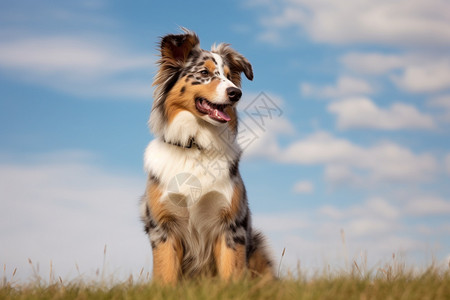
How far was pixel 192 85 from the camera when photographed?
21.9 ft

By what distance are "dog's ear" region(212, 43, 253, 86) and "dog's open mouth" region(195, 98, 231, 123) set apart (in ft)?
2.55

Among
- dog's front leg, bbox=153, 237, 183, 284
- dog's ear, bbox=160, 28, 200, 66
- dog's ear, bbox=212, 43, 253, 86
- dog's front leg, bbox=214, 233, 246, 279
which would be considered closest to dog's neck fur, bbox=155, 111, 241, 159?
dog's ear, bbox=160, 28, 200, 66

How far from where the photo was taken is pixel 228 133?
6.80m

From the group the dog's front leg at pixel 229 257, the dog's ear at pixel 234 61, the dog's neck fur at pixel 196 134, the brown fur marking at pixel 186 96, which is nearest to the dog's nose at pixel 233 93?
the brown fur marking at pixel 186 96

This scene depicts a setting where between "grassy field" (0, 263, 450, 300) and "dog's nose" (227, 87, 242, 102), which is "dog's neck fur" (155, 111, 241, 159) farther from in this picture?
"grassy field" (0, 263, 450, 300)

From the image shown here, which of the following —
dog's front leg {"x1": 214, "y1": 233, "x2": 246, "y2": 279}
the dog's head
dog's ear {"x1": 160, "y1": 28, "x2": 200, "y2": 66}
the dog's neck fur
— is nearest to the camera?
dog's front leg {"x1": 214, "y1": 233, "x2": 246, "y2": 279}

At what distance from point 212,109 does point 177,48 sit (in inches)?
38.6

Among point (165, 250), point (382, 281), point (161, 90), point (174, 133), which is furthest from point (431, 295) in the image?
point (161, 90)

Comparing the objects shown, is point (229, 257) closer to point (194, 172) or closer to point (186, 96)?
point (194, 172)

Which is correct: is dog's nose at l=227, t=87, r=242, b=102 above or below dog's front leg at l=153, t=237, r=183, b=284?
above

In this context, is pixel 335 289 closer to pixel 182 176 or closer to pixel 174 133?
pixel 182 176

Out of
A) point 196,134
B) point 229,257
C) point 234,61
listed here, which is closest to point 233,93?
point 196,134

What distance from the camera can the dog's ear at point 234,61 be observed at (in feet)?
23.8

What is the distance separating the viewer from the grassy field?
5.12 meters
